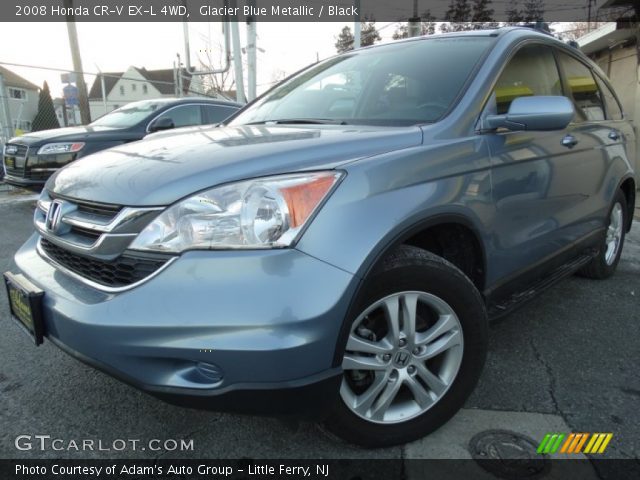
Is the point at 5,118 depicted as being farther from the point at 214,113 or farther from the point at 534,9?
the point at 534,9

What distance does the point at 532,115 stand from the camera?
2.24 metres

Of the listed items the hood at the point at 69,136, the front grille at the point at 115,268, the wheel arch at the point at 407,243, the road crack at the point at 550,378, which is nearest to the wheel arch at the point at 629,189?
the road crack at the point at 550,378

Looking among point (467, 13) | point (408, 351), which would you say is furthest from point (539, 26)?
point (467, 13)

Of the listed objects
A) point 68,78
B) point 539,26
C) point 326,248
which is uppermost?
point 68,78

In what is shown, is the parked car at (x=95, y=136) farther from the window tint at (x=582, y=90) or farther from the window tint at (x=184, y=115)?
the window tint at (x=582, y=90)

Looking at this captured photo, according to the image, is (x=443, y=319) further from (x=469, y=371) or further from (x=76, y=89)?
(x=76, y=89)

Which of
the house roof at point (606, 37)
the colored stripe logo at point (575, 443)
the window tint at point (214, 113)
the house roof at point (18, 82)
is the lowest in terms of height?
the colored stripe logo at point (575, 443)

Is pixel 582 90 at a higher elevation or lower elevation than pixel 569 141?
higher

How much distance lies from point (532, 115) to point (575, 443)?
4.61ft

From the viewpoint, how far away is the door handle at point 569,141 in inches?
113

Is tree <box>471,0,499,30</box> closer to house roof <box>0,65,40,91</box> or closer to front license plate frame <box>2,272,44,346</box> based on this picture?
front license plate frame <box>2,272,44,346</box>

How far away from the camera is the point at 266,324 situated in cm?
150

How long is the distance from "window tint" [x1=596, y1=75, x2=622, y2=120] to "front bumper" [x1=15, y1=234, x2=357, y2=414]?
3280 millimetres

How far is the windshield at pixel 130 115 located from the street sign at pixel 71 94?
6825 millimetres
